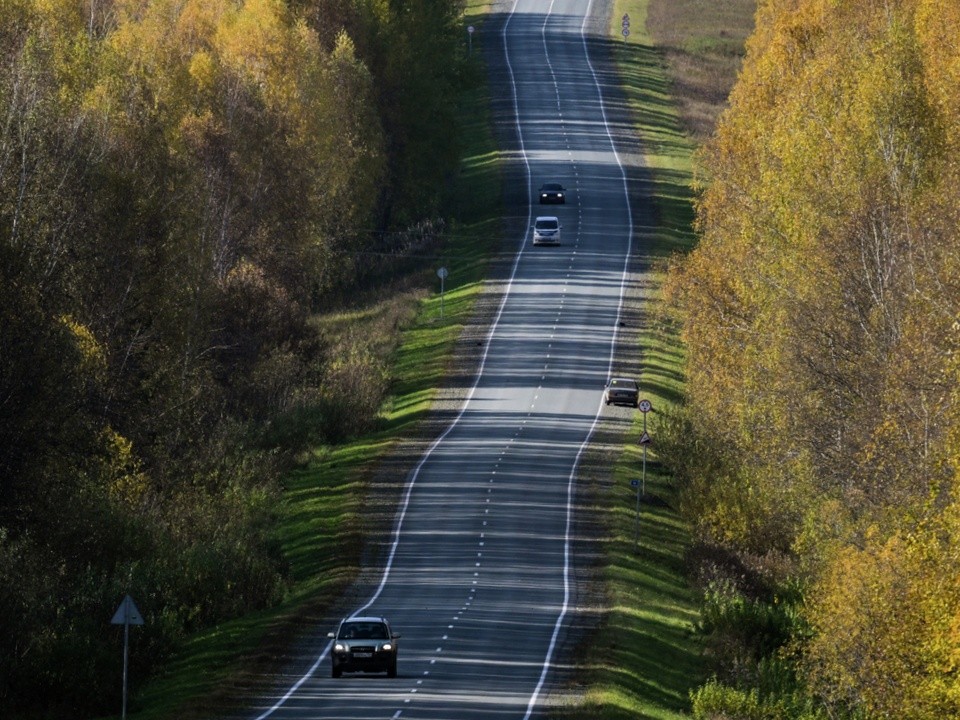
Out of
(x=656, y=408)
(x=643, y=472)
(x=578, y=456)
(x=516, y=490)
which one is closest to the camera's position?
(x=643, y=472)

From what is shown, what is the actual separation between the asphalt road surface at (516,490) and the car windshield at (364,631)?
905mm

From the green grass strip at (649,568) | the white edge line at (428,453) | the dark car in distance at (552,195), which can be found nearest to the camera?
the white edge line at (428,453)

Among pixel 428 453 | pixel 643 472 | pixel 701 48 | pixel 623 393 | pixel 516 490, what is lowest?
pixel 428 453

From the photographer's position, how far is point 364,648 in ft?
139

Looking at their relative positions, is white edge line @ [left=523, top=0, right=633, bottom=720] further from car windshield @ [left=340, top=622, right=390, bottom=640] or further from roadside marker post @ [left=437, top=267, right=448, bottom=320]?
roadside marker post @ [left=437, top=267, right=448, bottom=320]

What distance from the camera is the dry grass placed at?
13325 centimetres

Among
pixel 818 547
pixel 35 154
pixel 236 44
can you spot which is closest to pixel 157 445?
pixel 35 154

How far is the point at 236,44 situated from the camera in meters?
89.6

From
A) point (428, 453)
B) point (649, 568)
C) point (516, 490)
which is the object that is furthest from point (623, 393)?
point (649, 568)

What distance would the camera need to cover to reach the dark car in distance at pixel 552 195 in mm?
112562

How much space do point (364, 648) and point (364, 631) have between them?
0.44 m

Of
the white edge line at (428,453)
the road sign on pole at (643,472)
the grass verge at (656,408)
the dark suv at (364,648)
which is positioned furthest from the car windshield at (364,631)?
the road sign on pole at (643,472)

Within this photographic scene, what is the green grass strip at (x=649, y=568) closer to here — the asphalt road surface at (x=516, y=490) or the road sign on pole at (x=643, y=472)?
the road sign on pole at (x=643, y=472)

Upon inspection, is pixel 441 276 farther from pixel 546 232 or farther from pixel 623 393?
pixel 623 393
